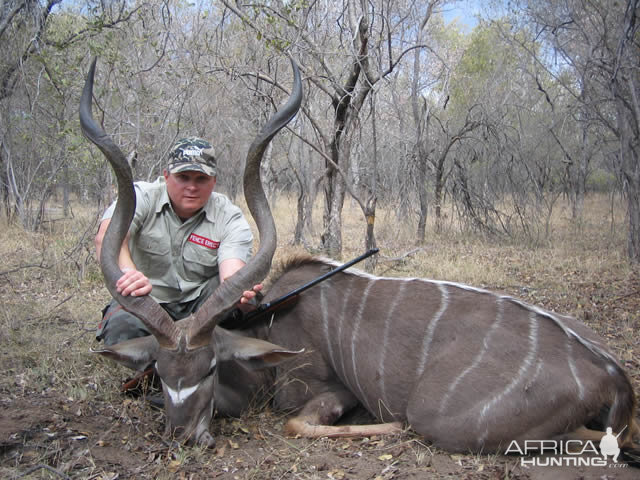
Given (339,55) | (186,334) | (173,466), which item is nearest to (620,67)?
(339,55)

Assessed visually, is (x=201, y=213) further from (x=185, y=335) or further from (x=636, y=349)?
(x=636, y=349)

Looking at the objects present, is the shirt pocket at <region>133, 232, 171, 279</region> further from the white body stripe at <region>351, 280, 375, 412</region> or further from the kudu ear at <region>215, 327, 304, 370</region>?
the white body stripe at <region>351, 280, 375, 412</region>

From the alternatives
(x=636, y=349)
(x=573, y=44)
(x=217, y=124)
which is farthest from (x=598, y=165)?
(x=636, y=349)

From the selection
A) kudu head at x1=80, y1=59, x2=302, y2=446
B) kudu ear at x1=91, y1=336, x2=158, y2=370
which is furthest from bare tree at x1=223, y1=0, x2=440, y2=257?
kudu ear at x1=91, y1=336, x2=158, y2=370

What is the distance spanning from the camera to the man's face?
9.72 ft

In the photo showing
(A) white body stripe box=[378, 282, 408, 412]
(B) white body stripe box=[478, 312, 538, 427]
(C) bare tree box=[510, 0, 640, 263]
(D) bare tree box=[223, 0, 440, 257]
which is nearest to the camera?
(B) white body stripe box=[478, 312, 538, 427]

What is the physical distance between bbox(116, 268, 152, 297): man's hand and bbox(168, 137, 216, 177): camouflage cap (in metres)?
0.71

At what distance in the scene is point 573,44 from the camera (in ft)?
28.7

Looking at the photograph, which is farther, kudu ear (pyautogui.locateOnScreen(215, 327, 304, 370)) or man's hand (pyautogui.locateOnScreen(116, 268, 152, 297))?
kudu ear (pyautogui.locateOnScreen(215, 327, 304, 370))

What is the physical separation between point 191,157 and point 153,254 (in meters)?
0.62

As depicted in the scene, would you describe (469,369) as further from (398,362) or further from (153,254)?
(153,254)

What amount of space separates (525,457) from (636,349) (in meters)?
1.73

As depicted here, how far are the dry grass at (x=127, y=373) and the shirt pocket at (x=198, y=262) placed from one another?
27.6 inches

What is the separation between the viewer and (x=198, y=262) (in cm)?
316
